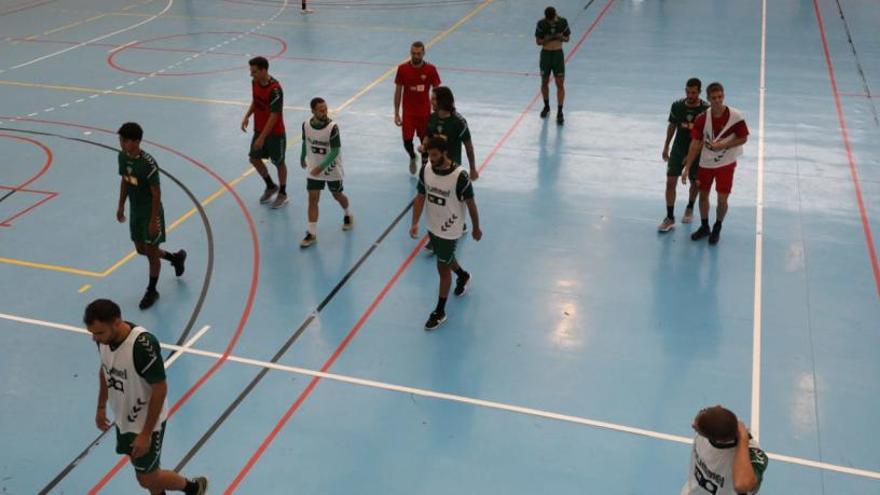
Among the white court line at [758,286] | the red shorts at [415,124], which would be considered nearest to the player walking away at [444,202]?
the white court line at [758,286]

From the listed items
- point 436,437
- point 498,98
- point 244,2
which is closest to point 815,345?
point 436,437

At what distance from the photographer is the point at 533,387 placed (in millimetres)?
7113

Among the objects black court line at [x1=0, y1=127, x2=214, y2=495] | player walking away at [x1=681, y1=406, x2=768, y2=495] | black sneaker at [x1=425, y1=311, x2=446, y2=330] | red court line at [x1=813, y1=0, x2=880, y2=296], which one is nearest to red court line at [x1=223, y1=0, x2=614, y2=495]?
black sneaker at [x1=425, y1=311, x2=446, y2=330]

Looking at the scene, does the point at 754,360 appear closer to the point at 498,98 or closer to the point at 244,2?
the point at 498,98

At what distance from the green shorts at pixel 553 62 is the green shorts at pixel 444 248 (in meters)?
6.88

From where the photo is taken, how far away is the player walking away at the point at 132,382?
15.3 feet

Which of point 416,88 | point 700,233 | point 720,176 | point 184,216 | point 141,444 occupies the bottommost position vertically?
point 700,233

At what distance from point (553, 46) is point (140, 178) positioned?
8017 mm

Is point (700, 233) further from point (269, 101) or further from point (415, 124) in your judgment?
point (269, 101)

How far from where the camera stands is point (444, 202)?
290 inches

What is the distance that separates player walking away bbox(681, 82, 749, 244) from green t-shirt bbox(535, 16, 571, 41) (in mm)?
4751

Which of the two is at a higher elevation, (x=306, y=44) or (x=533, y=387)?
(x=306, y=44)

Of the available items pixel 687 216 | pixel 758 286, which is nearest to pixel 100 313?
pixel 758 286

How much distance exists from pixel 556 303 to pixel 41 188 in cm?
752
